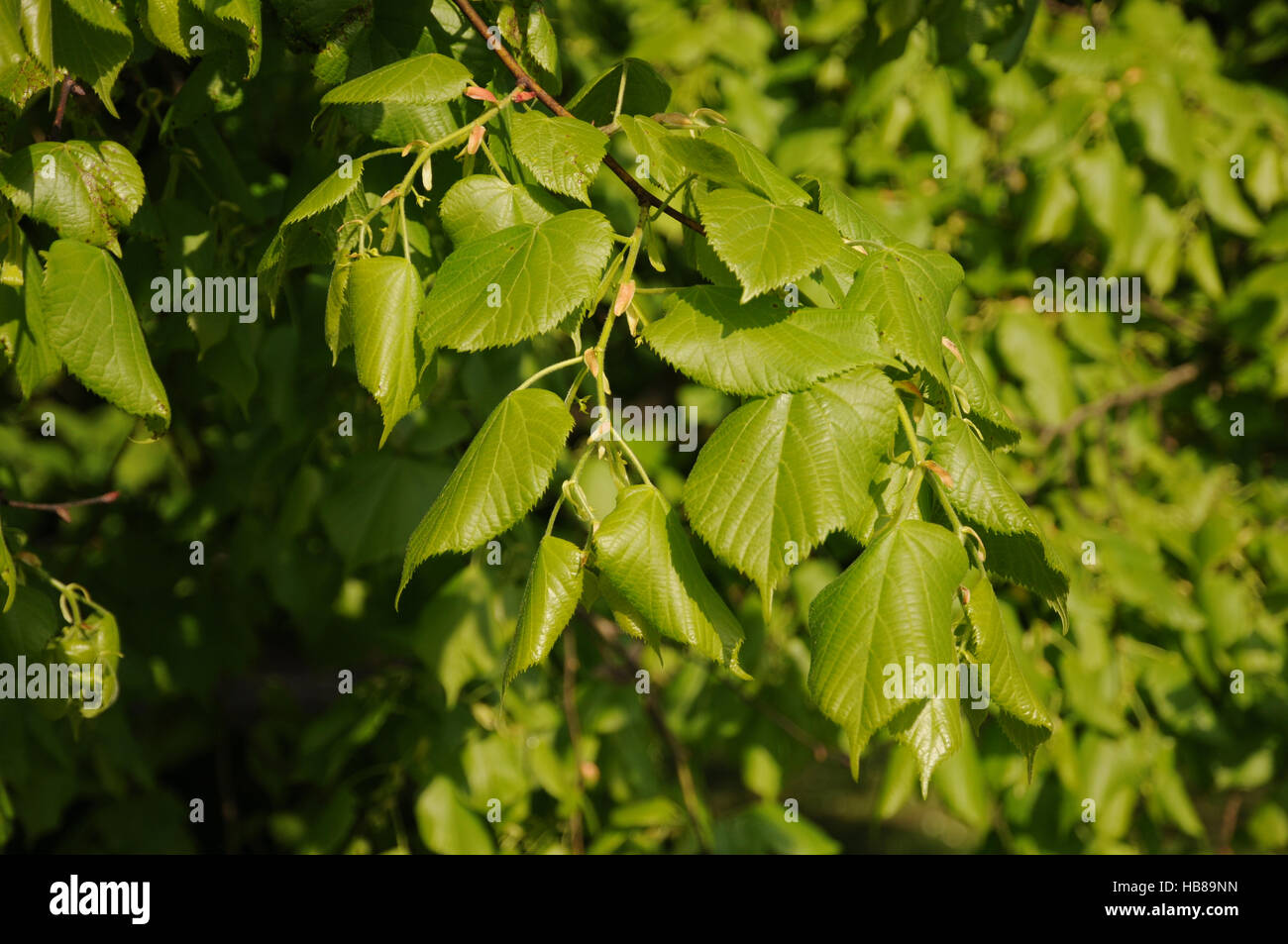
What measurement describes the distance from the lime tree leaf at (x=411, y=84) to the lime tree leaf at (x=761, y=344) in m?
0.32

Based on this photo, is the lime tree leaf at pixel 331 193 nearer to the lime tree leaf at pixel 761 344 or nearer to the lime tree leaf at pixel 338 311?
the lime tree leaf at pixel 338 311

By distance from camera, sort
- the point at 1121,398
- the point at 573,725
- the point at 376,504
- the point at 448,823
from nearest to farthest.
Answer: the point at 376,504, the point at 448,823, the point at 573,725, the point at 1121,398

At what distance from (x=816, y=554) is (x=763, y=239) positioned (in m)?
1.81

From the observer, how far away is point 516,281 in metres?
0.96

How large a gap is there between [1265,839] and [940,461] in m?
2.51

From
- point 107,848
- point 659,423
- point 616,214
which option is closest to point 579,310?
point 616,214

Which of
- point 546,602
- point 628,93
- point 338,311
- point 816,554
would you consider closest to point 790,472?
point 546,602

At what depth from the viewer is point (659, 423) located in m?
2.56

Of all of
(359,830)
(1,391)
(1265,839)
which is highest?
(1,391)

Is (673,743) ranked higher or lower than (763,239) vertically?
lower

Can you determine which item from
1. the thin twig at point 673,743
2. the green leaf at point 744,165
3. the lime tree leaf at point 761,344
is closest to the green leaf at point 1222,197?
the thin twig at point 673,743

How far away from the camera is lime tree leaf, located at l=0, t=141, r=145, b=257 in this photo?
1114 mm

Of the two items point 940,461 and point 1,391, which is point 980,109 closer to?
point 940,461

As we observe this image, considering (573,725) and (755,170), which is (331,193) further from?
(573,725)
